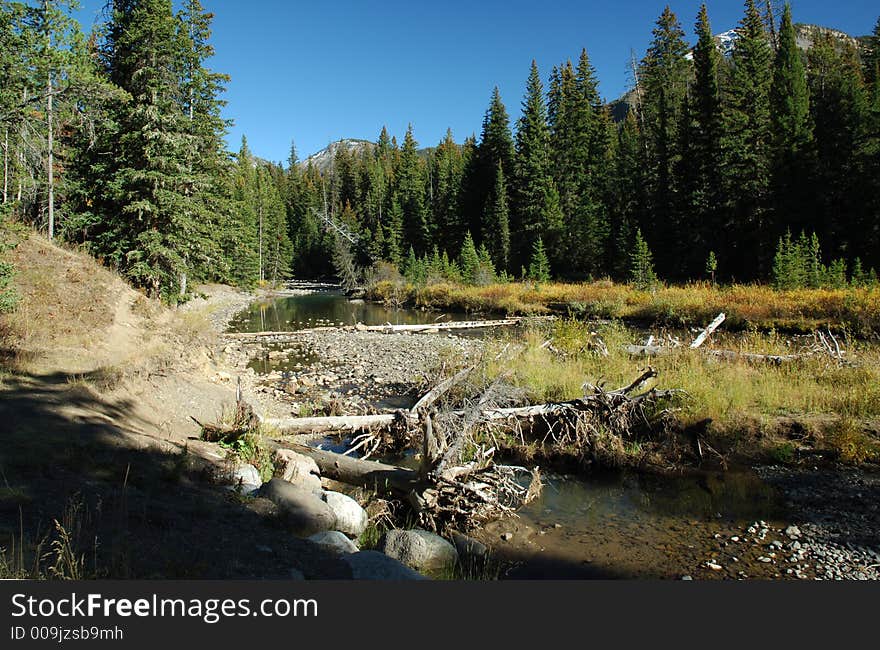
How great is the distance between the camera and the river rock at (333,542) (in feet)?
15.3

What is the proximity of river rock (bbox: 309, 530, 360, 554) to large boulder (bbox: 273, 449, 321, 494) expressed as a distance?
1.33 meters

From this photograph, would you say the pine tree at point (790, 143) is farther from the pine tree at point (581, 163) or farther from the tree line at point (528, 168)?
the pine tree at point (581, 163)

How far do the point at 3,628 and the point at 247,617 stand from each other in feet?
4.33

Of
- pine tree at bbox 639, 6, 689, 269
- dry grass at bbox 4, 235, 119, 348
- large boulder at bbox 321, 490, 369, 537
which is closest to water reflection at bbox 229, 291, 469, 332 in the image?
dry grass at bbox 4, 235, 119, 348

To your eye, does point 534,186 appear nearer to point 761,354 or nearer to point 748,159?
point 748,159

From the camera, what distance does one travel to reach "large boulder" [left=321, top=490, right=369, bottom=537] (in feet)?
19.2

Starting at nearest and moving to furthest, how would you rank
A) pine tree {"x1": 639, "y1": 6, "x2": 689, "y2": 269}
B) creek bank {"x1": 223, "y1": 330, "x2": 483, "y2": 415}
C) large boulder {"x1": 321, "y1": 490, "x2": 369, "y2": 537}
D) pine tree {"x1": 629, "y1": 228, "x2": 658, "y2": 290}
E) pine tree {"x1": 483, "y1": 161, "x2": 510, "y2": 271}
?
large boulder {"x1": 321, "y1": 490, "x2": 369, "y2": 537}, creek bank {"x1": 223, "y1": 330, "x2": 483, "y2": 415}, pine tree {"x1": 629, "y1": 228, "x2": 658, "y2": 290}, pine tree {"x1": 639, "y1": 6, "x2": 689, "y2": 269}, pine tree {"x1": 483, "y1": 161, "x2": 510, "y2": 271}

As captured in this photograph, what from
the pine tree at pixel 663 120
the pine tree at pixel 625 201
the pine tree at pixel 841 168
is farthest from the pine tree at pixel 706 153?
the pine tree at pixel 841 168

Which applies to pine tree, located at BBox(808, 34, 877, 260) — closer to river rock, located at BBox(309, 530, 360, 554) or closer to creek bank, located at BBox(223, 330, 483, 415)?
creek bank, located at BBox(223, 330, 483, 415)

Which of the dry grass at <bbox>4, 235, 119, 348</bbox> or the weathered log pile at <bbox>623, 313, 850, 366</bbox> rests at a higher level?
the dry grass at <bbox>4, 235, 119, 348</bbox>

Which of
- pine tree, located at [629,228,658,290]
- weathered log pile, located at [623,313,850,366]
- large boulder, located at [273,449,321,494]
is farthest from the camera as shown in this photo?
pine tree, located at [629,228,658,290]

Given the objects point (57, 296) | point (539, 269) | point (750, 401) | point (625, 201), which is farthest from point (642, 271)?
point (57, 296)

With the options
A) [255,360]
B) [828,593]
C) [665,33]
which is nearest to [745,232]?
[665,33]

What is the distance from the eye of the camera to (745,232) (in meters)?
33.7
